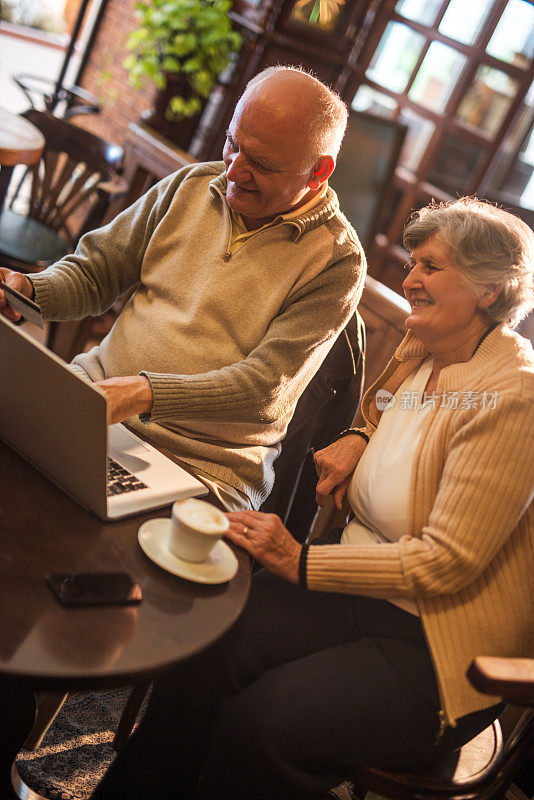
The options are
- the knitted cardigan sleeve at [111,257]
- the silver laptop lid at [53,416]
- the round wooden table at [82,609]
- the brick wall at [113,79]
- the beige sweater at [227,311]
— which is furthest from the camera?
the brick wall at [113,79]

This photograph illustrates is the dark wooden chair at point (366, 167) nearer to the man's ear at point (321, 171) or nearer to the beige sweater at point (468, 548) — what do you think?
the man's ear at point (321, 171)

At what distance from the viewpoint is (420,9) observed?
460 centimetres

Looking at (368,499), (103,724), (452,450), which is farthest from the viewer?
(103,724)

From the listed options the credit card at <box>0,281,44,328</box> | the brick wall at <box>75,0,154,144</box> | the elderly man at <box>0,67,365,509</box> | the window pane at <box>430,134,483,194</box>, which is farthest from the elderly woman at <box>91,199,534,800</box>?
the brick wall at <box>75,0,154,144</box>

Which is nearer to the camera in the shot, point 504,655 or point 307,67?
point 504,655

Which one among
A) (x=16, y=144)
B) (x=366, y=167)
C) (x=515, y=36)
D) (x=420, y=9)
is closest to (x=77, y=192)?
(x=16, y=144)

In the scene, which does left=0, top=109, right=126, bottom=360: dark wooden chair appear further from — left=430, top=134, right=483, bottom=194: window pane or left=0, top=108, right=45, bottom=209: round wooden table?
left=430, top=134, right=483, bottom=194: window pane

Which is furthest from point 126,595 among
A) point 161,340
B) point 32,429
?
point 161,340

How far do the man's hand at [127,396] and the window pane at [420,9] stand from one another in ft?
13.6

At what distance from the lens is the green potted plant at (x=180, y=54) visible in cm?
445

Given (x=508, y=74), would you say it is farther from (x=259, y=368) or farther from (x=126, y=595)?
(x=126, y=595)

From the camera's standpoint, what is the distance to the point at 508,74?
453 centimetres

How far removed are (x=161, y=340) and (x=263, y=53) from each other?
11.8 feet

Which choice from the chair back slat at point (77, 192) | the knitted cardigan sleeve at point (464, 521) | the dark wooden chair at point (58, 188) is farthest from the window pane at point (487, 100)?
the knitted cardigan sleeve at point (464, 521)
